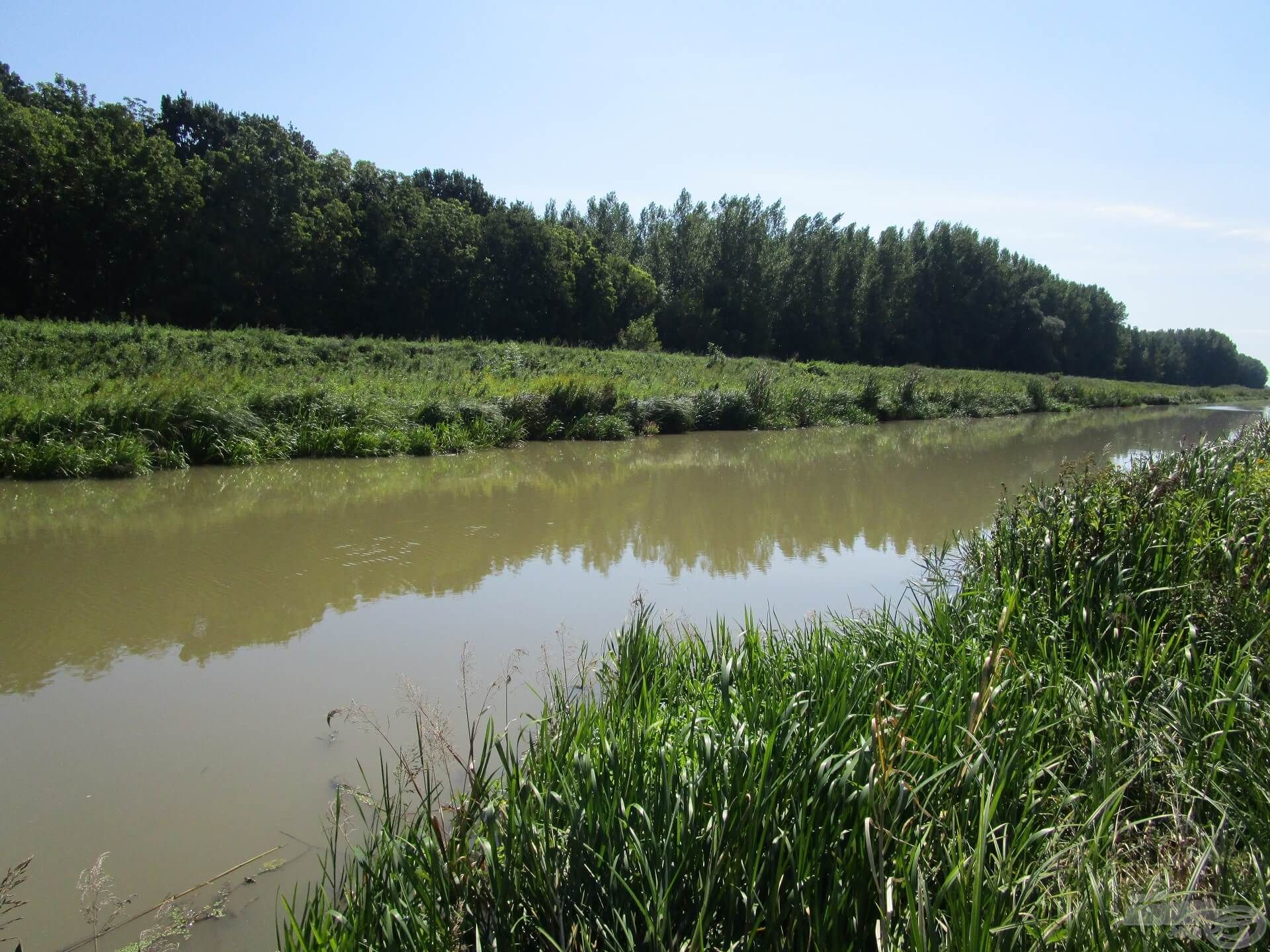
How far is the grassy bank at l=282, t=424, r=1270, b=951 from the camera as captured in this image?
1.91 meters

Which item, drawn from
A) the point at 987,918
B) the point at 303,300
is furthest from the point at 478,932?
the point at 303,300

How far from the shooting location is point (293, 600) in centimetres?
658

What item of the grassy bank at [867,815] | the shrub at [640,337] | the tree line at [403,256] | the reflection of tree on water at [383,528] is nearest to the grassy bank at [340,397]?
the reflection of tree on water at [383,528]

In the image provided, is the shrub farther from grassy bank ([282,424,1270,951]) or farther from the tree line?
grassy bank ([282,424,1270,951])

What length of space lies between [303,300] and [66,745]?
29.3m

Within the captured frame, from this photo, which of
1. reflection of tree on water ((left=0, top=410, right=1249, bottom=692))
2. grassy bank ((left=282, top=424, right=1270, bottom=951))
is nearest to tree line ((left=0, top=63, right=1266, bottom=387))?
reflection of tree on water ((left=0, top=410, right=1249, bottom=692))

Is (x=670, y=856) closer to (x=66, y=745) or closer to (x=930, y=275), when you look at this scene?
(x=66, y=745)

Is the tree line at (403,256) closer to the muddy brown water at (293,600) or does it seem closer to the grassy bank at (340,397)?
the grassy bank at (340,397)

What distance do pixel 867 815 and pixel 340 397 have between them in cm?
1438

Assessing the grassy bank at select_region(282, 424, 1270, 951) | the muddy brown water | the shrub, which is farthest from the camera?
the shrub

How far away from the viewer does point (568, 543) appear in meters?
8.93

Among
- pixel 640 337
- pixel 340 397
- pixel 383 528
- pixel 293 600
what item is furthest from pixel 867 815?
pixel 640 337

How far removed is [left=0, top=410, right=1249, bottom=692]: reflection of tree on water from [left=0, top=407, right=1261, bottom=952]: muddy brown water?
40mm

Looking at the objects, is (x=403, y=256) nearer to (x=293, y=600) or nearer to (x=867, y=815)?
(x=293, y=600)
